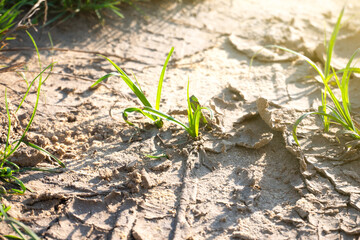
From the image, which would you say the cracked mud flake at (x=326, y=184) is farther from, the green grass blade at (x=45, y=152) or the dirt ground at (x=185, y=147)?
the green grass blade at (x=45, y=152)

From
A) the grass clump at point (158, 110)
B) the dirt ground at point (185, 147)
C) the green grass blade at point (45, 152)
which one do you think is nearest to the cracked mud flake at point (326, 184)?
the dirt ground at point (185, 147)

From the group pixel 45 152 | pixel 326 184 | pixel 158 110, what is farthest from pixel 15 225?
pixel 326 184

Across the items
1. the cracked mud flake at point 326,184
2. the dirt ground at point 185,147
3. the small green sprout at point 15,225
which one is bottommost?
the cracked mud flake at point 326,184

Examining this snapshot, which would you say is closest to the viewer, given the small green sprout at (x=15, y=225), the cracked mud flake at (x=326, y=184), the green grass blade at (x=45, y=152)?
the small green sprout at (x=15, y=225)

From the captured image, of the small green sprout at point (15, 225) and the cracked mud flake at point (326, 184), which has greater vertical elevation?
the small green sprout at point (15, 225)

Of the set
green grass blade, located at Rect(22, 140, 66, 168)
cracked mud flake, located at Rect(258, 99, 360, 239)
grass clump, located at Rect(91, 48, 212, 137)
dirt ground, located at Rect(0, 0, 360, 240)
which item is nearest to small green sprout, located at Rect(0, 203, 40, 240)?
dirt ground, located at Rect(0, 0, 360, 240)

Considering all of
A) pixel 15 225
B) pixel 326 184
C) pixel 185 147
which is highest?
pixel 15 225

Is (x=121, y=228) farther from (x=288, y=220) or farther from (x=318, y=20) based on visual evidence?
(x=318, y=20)

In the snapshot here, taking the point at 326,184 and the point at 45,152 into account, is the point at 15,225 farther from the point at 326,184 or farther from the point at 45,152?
the point at 326,184

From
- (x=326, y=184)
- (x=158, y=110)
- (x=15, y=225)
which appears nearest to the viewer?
(x=15, y=225)

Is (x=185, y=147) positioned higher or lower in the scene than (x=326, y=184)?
higher
